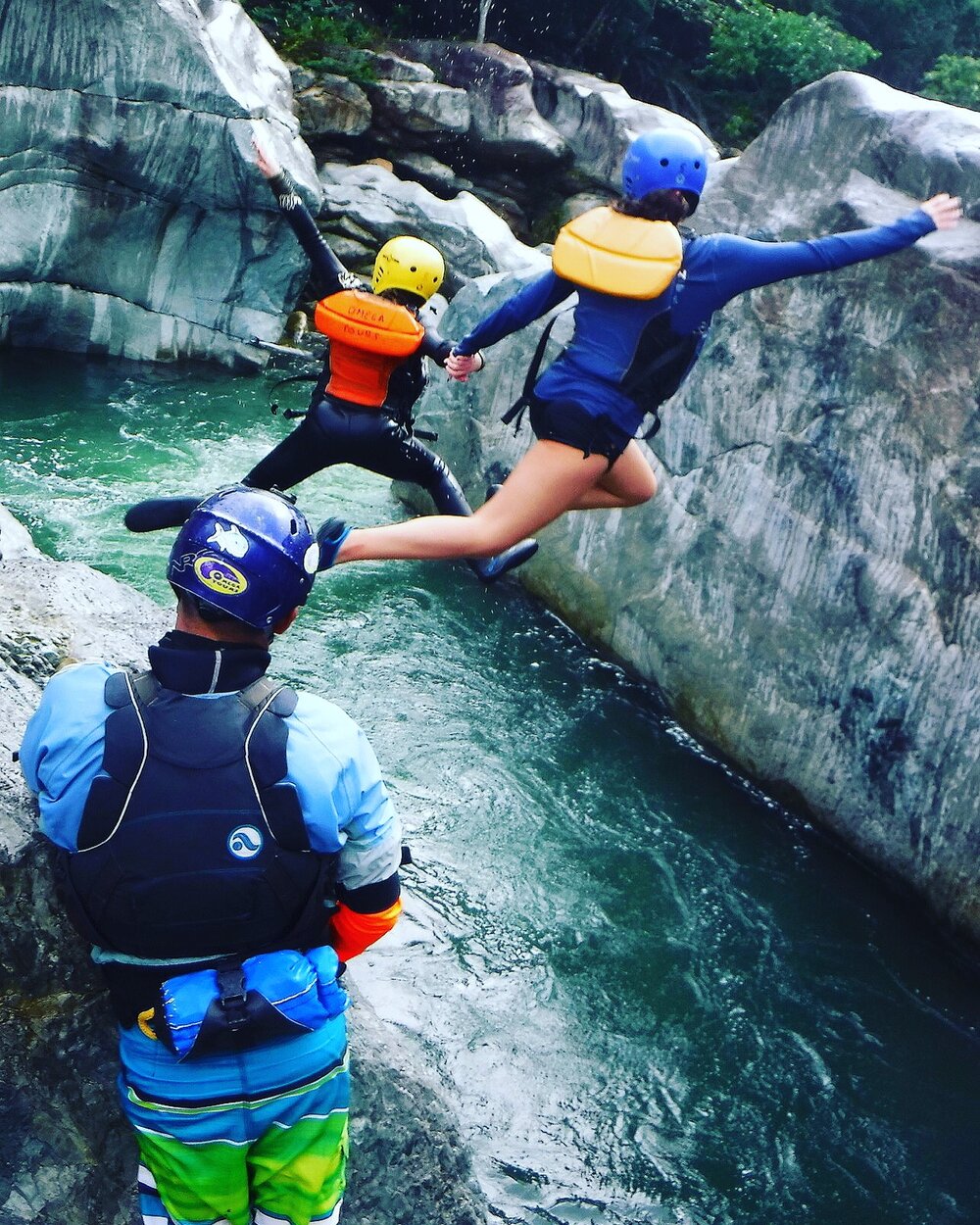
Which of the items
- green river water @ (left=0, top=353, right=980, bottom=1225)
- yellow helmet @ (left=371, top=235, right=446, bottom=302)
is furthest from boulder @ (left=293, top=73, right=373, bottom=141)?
yellow helmet @ (left=371, top=235, right=446, bottom=302)

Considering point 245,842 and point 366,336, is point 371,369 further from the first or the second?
point 245,842

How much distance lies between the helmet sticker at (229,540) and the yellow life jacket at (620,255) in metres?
1.92

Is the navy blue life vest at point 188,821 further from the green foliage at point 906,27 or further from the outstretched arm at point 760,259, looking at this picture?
the green foliage at point 906,27

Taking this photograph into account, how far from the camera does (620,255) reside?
11.8 feet

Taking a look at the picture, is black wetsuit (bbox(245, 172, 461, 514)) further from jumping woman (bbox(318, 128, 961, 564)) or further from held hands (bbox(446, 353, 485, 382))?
jumping woman (bbox(318, 128, 961, 564))

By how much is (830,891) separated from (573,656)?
2174mm

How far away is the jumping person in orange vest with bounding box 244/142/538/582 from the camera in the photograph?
4.72m

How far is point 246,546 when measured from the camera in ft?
6.72

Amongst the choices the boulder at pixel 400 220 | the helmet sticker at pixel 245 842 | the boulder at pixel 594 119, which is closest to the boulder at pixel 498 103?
the boulder at pixel 594 119

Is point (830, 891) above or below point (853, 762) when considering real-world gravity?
below

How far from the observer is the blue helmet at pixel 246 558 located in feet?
6.59

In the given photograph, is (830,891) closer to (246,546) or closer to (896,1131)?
(896,1131)

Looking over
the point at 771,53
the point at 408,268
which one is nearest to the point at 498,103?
the point at 771,53

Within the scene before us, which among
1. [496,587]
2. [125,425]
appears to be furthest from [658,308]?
[125,425]
